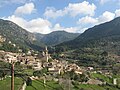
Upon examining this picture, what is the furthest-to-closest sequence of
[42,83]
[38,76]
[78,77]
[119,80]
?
[119,80], [78,77], [38,76], [42,83]

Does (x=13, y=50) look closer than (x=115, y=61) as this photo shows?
No

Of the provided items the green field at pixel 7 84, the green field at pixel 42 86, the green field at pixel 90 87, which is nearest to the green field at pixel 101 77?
the green field at pixel 90 87

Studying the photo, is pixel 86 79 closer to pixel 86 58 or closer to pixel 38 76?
pixel 38 76

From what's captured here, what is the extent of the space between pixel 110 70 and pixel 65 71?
2753cm

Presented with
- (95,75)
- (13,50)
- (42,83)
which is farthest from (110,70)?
(13,50)

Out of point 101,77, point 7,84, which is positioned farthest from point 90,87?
point 7,84

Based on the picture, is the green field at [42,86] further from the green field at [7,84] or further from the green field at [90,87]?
the green field at [90,87]

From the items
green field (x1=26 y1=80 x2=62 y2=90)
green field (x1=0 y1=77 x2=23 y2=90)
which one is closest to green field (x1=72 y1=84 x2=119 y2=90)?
green field (x1=26 y1=80 x2=62 y2=90)

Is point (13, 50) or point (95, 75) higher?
point (13, 50)

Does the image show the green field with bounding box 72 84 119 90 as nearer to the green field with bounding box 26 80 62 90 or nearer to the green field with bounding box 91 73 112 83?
the green field with bounding box 26 80 62 90

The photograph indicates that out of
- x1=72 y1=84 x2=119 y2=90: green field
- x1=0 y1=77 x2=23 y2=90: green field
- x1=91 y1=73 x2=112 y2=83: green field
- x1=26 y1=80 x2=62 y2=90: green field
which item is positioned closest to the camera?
x1=0 y1=77 x2=23 y2=90: green field

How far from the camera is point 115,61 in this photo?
159875mm

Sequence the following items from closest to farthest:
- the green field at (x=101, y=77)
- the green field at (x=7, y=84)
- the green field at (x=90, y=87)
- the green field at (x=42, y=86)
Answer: the green field at (x=7, y=84), the green field at (x=42, y=86), the green field at (x=90, y=87), the green field at (x=101, y=77)

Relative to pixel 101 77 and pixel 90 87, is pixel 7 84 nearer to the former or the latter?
pixel 90 87
